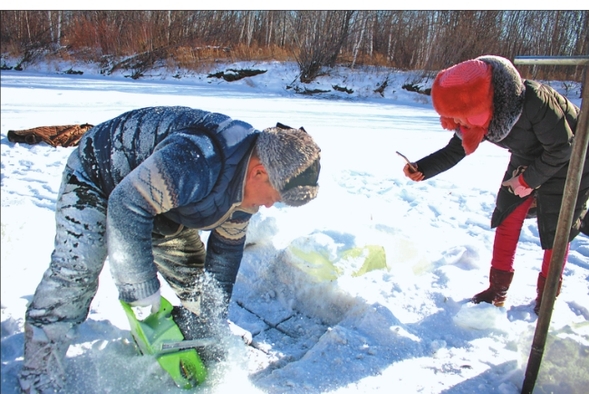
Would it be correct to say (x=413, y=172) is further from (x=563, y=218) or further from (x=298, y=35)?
(x=298, y=35)

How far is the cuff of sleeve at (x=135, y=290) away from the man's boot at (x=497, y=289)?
1524 mm

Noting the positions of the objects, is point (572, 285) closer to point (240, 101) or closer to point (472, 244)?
point (472, 244)

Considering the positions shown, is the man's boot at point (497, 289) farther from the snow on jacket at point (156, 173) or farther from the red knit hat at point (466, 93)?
the snow on jacket at point (156, 173)

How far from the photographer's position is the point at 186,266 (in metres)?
1.79

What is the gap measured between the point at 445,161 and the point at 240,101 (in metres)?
4.61

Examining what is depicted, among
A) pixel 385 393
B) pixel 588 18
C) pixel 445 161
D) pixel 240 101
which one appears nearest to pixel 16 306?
pixel 385 393

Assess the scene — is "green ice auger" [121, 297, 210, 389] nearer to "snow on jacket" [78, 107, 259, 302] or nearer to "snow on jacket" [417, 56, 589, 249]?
"snow on jacket" [78, 107, 259, 302]

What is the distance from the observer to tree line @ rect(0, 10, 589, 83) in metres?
1.52

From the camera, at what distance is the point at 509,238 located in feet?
6.70

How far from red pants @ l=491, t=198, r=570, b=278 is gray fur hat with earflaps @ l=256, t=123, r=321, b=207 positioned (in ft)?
4.00

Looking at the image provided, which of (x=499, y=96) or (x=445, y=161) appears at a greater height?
(x=499, y=96)

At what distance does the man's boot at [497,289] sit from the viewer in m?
2.08

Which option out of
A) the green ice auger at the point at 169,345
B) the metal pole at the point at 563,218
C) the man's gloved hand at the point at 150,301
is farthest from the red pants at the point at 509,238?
the man's gloved hand at the point at 150,301

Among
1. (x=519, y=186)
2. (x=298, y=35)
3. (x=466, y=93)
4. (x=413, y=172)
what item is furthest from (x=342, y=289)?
(x=298, y=35)
